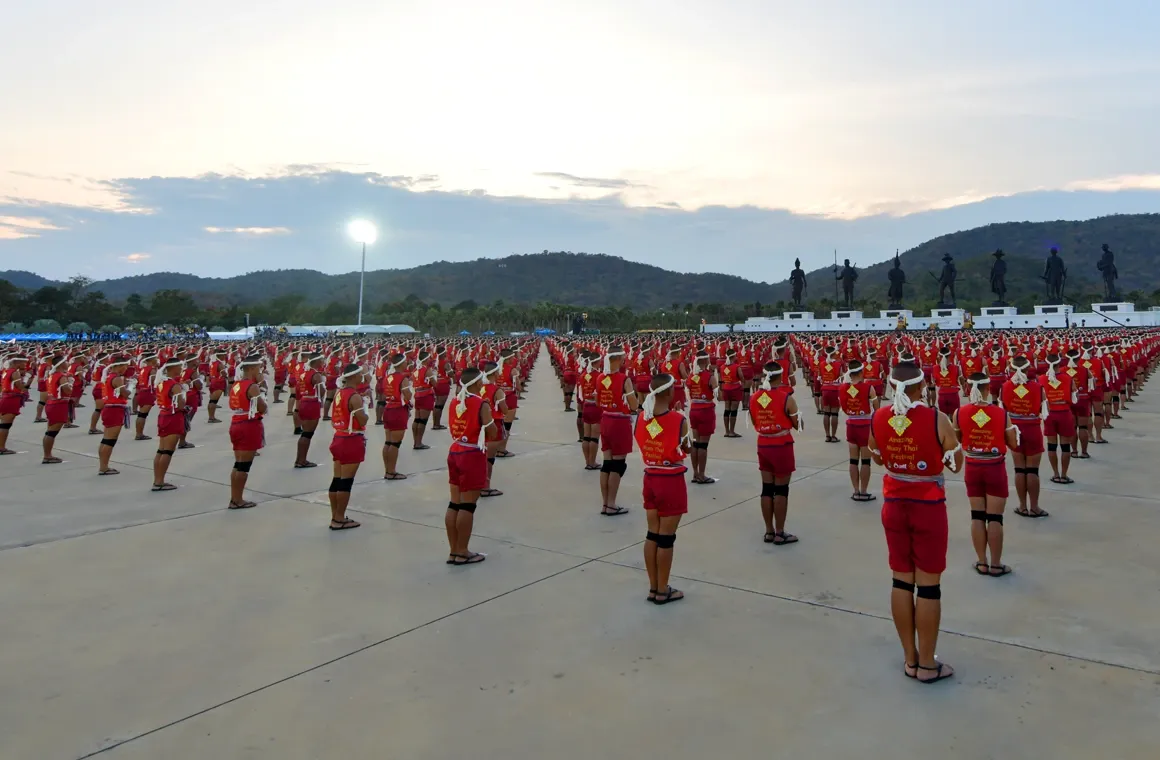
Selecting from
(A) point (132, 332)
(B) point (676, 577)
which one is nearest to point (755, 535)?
(B) point (676, 577)

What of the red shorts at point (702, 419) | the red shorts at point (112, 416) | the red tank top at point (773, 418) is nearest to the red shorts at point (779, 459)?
the red tank top at point (773, 418)

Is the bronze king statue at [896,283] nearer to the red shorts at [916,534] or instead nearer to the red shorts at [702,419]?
the red shorts at [702,419]

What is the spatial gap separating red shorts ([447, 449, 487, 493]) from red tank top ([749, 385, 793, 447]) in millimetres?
2873

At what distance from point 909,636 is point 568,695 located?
7.35ft

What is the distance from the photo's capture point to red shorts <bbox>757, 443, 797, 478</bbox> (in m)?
7.39

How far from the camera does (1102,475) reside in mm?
10422

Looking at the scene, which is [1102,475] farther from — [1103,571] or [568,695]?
[568,695]

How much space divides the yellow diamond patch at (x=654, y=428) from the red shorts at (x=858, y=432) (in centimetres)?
426

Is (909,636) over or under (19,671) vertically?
over

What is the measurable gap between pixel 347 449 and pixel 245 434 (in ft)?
6.17

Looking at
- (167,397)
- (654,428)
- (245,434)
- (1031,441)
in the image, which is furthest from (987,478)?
(167,397)

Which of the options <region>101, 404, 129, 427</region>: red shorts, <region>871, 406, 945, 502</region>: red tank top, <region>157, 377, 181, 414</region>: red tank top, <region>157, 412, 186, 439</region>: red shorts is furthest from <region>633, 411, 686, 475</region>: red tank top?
<region>101, 404, 129, 427</region>: red shorts

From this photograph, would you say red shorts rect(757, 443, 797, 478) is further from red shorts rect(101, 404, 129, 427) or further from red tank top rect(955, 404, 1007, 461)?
red shorts rect(101, 404, 129, 427)

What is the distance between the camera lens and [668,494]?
19.3 ft
